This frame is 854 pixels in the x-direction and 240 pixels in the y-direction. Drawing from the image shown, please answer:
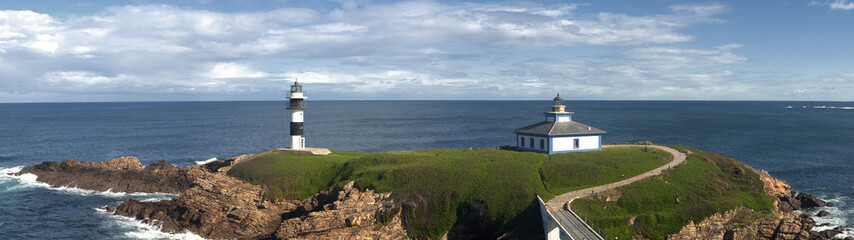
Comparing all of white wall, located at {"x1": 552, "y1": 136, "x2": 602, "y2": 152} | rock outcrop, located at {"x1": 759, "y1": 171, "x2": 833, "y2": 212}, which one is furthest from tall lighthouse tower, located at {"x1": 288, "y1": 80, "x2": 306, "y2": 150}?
rock outcrop, located at {"x1": 759, "y1": 171, "x2": 833, "y2": 212}

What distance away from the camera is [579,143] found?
52.7m

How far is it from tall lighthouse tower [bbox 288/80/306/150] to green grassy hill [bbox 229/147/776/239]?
6429 mm

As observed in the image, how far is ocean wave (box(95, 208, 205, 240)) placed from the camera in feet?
135

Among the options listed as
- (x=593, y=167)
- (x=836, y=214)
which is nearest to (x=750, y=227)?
(x=593, y=167)

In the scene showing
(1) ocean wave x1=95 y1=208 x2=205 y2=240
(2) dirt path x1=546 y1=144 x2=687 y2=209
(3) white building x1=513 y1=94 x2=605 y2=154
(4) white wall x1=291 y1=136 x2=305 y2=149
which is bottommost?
(1) ocean wave x1=95 y1=208 x2=205 y2=240

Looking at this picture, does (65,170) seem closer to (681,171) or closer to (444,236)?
(444,236)

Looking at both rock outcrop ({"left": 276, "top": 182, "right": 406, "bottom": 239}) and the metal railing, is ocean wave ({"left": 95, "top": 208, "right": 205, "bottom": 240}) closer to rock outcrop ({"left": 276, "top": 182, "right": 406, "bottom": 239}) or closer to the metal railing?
rock outcrop ({"left": 276, "top": 182, "right": 406, "bottom": 239})

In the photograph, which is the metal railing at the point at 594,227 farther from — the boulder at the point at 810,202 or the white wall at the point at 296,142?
the white wall at the point at 296,142

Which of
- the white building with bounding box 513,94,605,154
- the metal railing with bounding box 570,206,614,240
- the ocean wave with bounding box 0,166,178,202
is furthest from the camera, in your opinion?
the ocean wave with bounding box 0,166,178,202

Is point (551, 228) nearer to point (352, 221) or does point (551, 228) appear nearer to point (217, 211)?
point (352, 221)

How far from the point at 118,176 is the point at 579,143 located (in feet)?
175

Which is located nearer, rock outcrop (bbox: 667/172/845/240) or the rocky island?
rock outcrop (bbox: 667/172/845/240)

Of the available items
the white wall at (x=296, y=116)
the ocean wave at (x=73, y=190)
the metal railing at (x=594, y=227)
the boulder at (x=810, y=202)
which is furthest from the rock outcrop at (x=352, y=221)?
the boulder at (x=810, y=202)

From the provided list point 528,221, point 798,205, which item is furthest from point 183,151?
point 798,205
